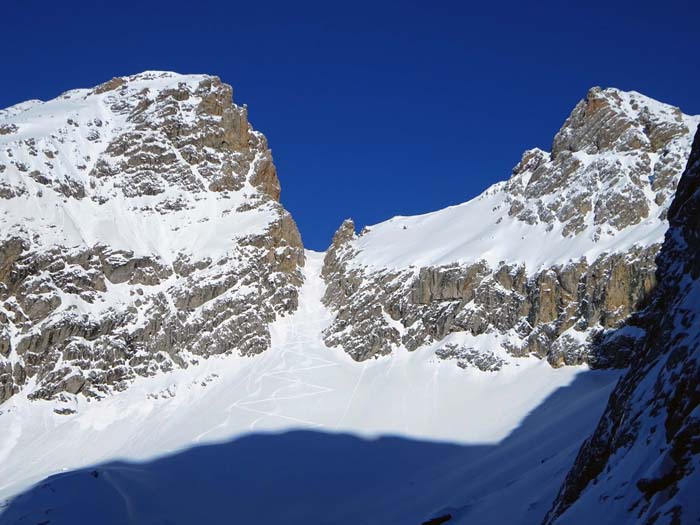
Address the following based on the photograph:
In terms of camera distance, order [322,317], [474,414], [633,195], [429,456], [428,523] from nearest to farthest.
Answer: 1. [428,523]
2. [429,456]
3. [474,414]
4. [633,195]
5. [322,317]

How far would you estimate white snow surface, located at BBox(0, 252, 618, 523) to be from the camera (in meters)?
64.4

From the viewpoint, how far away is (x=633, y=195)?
91.4m

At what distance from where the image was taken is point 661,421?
20609 mm

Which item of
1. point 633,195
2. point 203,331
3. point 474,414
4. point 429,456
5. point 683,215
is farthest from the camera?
point 203,331

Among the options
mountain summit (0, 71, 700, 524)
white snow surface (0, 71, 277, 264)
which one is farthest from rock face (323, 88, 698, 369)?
white snow surface (0, 71, 277, 264)

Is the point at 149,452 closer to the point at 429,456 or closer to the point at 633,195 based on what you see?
the point at 429,456

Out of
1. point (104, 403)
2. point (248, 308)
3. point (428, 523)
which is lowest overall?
point (428, 523)

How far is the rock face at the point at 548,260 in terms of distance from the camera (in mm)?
84500

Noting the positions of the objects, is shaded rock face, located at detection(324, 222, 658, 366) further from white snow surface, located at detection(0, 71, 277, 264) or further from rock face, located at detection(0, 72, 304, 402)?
white snow surface, located at detection(0, 71, 277, 264)

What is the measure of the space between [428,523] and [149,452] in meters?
49.5

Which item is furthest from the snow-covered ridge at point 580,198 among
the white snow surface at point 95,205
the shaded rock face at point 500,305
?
the white snow surface at point 95,205

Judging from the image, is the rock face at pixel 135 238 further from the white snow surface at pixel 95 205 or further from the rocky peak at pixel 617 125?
the rocky peak at pixel 617 125

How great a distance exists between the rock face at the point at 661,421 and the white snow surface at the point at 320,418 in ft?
95.7

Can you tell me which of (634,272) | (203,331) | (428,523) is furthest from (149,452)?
(634,272)
